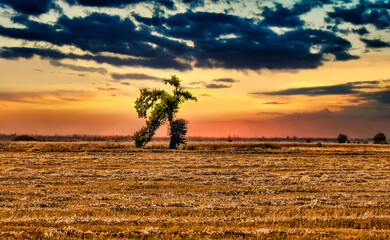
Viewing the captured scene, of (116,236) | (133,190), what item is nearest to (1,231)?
(116,236)

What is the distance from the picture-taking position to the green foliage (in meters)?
63.8

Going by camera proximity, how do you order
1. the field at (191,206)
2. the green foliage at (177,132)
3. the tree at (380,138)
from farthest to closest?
the tree at (380,138) < the green foliage at (177,132) < the field at (191,206)

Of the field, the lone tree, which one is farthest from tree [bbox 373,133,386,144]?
the field

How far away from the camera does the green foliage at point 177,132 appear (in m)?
63.8

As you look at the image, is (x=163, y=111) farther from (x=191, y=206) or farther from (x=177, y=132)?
(x=191, y=206)

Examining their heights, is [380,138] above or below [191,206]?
above

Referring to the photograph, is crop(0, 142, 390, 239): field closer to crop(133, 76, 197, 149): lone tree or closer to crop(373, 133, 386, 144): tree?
crop(133, 76, 197, 149): lone tree

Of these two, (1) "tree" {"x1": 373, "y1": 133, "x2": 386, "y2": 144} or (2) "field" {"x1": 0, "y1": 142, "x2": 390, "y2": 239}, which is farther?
(1) "tree" {"x1": 373, "y1": 133, "x2": 386, "y2": 144}

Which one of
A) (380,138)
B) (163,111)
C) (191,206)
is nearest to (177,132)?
(163,111)

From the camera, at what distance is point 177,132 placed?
63906 millimetres

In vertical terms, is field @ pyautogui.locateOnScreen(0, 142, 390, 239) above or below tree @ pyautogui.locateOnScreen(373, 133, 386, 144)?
below

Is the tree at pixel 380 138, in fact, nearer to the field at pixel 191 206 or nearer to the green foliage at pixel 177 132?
the green foliage at pixel 177 132

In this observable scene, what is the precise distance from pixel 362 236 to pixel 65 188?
1540 centimetres

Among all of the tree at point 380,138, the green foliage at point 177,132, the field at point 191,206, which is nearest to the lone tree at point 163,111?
the green foliage at point 177,132
